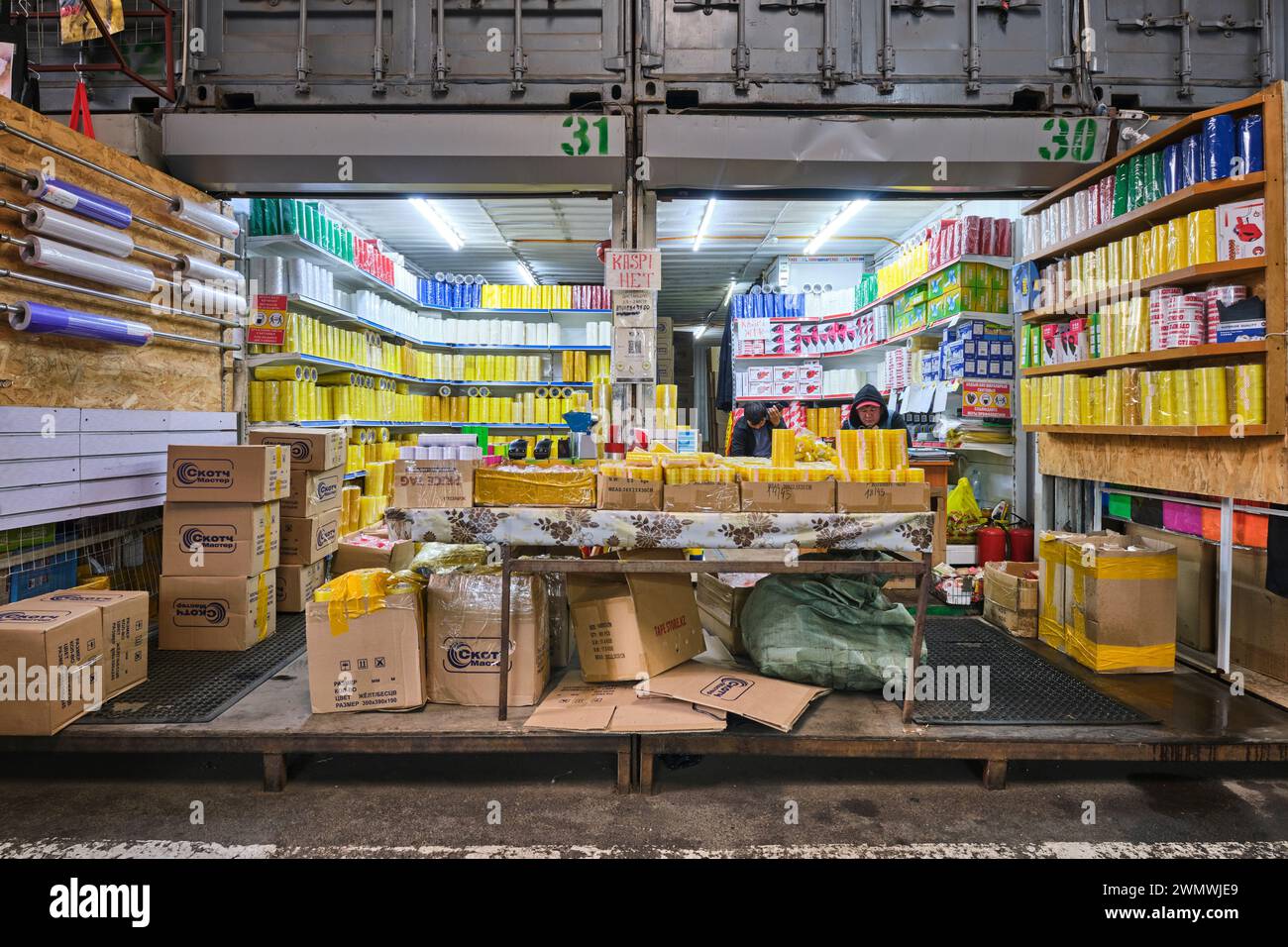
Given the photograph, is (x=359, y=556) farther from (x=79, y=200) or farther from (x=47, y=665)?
(x=79, y=200)

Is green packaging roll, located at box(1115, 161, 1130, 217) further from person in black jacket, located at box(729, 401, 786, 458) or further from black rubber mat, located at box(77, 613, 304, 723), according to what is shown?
black rubber mat, located at box(77, 613, 304, 723)

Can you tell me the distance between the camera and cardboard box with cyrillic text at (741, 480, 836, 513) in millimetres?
2730

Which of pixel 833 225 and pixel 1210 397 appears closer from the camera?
pixel 1210 397

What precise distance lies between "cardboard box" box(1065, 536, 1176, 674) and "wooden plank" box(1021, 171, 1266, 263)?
5.15 ft

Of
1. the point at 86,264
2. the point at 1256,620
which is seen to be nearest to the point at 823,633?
the point at 1256,620

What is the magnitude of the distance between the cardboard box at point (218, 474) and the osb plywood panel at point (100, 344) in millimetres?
573

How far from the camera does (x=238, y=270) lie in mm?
5195

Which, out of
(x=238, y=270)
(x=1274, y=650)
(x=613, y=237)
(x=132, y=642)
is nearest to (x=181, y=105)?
(x=238, y=270)

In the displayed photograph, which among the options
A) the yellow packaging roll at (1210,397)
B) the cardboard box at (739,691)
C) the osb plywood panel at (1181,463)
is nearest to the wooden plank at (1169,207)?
the yellow packaging roll at (1210,397)

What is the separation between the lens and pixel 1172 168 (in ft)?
11.3

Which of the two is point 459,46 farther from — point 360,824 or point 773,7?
point 360,824

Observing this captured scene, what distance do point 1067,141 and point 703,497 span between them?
11.8 ft

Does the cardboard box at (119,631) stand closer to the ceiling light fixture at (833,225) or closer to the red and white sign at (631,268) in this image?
the red and white sign at (631,268)
